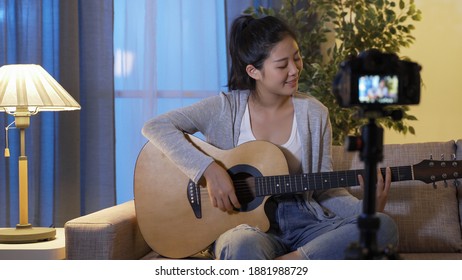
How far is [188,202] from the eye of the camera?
2020 mm

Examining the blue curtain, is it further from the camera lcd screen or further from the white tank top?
the camera lcd screen

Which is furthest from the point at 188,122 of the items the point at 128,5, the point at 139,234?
the point at 128,5

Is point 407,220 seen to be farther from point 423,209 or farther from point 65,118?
point 65,118

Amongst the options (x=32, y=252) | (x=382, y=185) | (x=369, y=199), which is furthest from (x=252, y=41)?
(x=369, y=199)

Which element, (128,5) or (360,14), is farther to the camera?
(128,5)

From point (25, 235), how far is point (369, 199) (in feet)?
4.84

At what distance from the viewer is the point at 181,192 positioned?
204 centimetres

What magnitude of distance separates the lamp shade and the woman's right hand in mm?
654

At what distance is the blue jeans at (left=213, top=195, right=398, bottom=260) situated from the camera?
1.78 m

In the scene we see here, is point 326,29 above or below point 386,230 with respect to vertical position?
above

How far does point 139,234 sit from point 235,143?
408 mm

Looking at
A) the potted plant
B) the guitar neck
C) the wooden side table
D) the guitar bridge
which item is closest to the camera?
the guitar neck

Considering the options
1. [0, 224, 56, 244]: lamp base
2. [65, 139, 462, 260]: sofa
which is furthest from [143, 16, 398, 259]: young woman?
[0, 224, 56, 244]: lamp base
